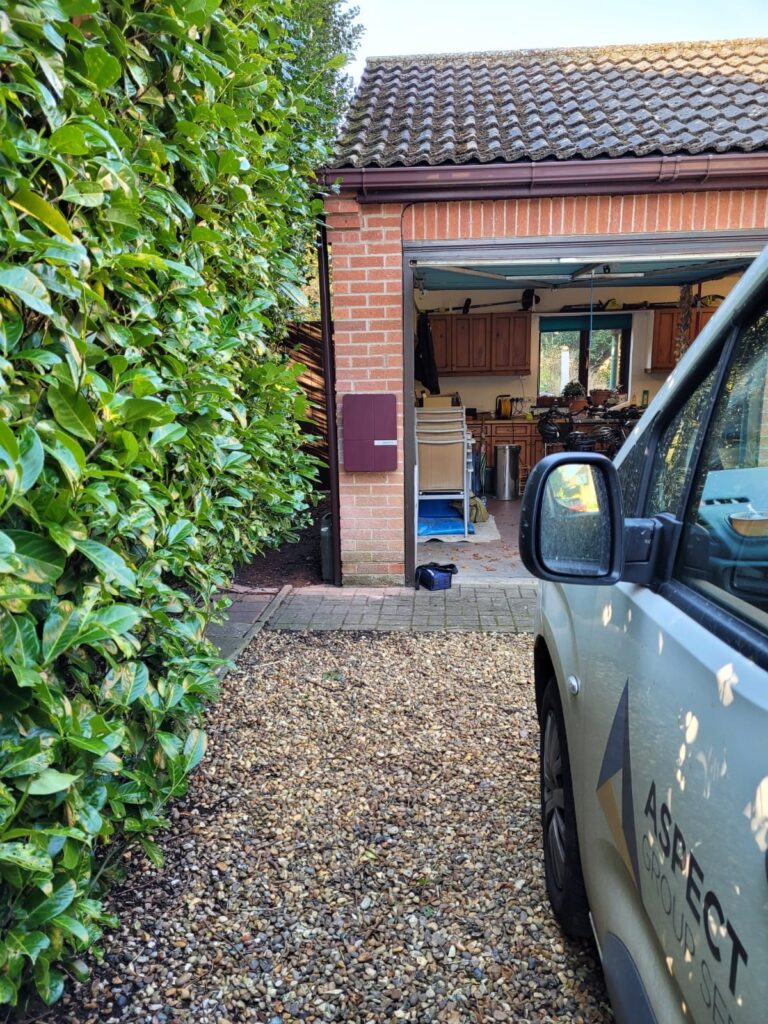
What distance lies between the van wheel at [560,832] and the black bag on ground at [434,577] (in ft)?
9.97

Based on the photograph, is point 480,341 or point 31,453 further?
point 480,341

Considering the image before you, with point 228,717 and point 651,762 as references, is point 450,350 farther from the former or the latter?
point 651,762

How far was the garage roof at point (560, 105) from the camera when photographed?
4680mm

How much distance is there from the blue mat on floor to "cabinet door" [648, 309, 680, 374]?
195 inches

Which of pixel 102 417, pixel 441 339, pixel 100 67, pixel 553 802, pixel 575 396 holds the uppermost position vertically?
pixel 441 339

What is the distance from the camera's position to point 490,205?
480 centimetres

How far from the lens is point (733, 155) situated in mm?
4438

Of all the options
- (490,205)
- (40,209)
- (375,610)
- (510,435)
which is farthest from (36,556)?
(510,435)

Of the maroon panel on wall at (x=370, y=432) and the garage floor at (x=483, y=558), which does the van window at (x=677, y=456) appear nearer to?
the maroon panel on wall at (x=370, y=432)

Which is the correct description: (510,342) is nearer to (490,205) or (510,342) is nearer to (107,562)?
(490,205)

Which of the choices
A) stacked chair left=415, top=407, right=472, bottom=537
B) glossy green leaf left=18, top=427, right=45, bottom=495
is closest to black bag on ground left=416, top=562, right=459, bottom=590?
stacked chair left=415, top=407, right=472, bottom=537

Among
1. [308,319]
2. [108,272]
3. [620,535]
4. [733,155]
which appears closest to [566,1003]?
[620,535]

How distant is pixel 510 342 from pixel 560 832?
9309 millimetres

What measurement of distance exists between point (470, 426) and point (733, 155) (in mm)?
5628
